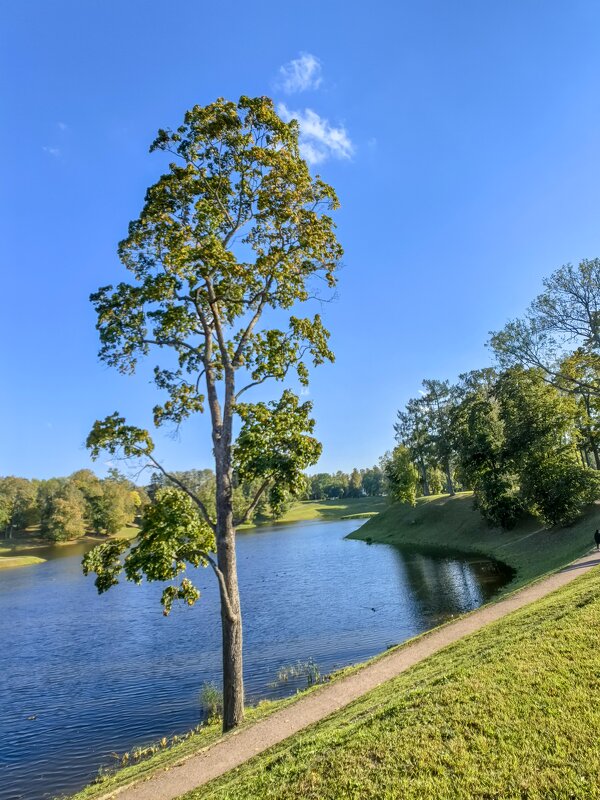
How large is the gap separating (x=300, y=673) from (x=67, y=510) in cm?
10728

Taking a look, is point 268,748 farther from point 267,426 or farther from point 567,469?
point 567,469

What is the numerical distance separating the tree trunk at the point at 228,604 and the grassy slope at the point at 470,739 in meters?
2.84

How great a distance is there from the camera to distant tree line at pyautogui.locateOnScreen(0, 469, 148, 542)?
10975 centimetres

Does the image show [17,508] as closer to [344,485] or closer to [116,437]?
[344,485]

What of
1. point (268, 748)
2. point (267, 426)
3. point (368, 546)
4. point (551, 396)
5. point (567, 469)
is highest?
point (551, 396)

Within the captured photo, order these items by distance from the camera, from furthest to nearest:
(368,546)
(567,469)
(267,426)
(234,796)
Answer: (368,546)
(567,469)
(267,426)
(234,796)

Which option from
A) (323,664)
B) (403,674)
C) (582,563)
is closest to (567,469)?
(582,563)

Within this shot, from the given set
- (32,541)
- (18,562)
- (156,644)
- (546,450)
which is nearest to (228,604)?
(156,644)

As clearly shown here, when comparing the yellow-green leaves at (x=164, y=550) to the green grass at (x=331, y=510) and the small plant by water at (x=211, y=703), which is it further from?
the green grass at (x=331, y=510)

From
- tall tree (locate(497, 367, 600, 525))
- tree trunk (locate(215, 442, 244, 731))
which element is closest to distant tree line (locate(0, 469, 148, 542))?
tall tree (locate(497, 367, 600, 525))

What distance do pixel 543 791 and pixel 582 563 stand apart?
21624 mm

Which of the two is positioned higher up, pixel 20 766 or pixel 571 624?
pixel 571 624

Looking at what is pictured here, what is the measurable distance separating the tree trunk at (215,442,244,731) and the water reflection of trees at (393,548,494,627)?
562 inches

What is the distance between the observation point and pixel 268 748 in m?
10.0
